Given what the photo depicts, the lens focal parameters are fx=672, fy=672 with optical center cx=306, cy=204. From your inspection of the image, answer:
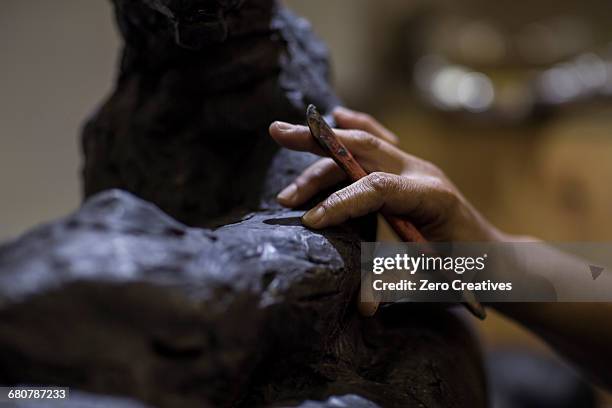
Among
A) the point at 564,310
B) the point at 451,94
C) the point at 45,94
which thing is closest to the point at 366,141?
the point at 564,310

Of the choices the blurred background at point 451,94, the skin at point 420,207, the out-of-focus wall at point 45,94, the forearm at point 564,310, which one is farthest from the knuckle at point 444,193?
the out-of-focus wall at point 45,94

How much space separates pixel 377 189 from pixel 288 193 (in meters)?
0.13

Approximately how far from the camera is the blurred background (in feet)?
7.48

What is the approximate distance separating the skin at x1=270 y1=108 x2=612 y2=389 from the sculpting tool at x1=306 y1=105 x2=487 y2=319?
0.02m

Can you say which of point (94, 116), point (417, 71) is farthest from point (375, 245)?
point (417, 71)

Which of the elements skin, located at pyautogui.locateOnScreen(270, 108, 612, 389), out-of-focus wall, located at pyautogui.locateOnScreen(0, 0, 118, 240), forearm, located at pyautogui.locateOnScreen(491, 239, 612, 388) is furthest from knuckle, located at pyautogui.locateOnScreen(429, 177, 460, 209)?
out-of-focus wall, located at pyautogui.locateOnScreen(0, 0, 118, 240)

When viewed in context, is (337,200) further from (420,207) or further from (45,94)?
(45,94)

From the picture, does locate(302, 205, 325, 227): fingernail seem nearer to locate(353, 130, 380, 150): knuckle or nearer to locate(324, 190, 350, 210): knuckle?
locate(324, 190, 350, 210): knuckle

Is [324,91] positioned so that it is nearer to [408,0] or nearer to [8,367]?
[8,367]

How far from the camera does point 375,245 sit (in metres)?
0.81

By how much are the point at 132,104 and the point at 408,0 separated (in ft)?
5.61

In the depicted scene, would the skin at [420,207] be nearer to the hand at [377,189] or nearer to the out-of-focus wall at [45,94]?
the hand at [377,189]

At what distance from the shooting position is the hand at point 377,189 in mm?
741

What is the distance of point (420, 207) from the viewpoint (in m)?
0.82
